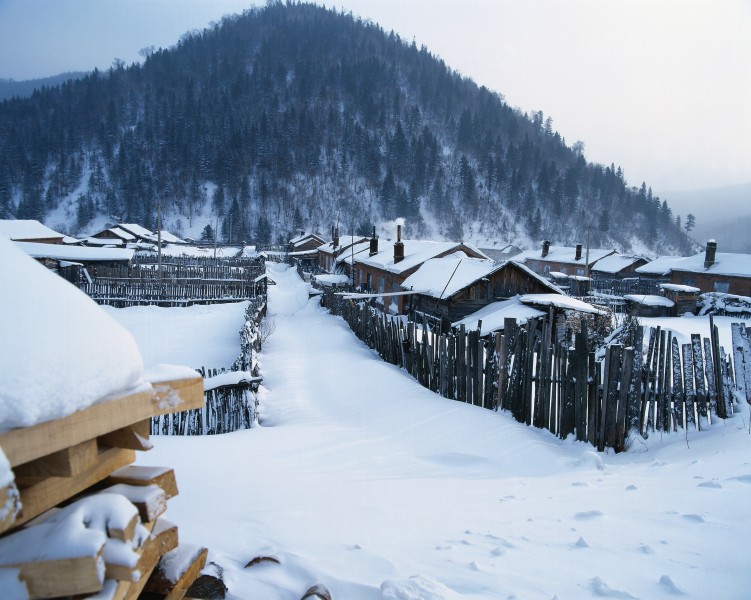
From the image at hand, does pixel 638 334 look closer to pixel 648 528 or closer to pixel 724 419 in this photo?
pixel 724 419

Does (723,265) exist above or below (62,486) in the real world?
above

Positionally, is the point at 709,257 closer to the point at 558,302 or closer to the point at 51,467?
the point at 558,302

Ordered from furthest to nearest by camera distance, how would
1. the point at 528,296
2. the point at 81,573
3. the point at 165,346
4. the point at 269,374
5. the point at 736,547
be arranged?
the point at 528,296, the point at 165,346, the point at 269,374, the point at 736,547, the point at 81,573

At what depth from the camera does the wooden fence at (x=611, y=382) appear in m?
6.07

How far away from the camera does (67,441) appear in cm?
155

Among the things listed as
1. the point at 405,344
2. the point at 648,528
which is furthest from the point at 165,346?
the point at 648,528

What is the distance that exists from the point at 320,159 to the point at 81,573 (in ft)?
454

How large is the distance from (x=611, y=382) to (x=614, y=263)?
52.6 metres

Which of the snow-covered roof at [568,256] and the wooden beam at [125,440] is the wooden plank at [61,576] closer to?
the wooden beam at [125,440]

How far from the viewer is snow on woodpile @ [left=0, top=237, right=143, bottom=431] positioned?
135cm

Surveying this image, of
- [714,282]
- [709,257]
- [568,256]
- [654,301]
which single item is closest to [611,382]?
[654,301]

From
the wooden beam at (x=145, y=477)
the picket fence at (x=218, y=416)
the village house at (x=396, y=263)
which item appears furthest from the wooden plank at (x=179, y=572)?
the village house at (x=396, y=263)

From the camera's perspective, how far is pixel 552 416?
708cm

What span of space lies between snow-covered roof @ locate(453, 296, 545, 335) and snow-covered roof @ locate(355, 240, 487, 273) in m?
8.38
